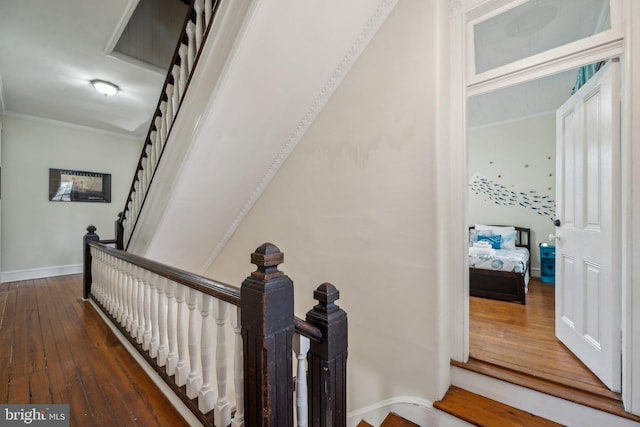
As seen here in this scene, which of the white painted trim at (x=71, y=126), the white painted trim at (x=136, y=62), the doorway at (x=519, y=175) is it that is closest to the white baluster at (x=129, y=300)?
the white painted trim at (x=136, y=62)

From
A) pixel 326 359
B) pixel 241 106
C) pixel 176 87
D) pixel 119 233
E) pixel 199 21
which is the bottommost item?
pixel 326 359

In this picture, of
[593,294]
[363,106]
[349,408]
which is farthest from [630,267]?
[349,408]

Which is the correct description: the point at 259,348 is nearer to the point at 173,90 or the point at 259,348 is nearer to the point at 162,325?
the point at 162,325

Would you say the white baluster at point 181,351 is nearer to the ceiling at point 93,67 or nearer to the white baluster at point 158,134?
the white baluster at point 158,134

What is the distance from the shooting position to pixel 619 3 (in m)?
1.37

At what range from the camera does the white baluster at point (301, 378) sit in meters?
1.00

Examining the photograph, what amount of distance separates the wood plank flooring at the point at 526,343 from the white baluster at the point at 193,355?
67.4 inches

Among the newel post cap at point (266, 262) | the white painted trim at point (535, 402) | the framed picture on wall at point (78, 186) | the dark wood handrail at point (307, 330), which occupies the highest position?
the framed picture on wall at point (78, 186)

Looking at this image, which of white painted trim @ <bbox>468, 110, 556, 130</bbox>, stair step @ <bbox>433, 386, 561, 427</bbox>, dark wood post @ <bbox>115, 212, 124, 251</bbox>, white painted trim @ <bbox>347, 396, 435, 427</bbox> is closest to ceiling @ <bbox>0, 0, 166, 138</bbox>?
dark wood post @ <bbox>115, 212, 124, 251</bbox>

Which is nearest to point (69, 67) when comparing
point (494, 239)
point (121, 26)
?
point (121, 26)

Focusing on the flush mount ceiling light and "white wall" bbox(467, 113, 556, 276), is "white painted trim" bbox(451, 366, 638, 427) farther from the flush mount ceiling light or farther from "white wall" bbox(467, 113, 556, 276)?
the flush mount ceiling light

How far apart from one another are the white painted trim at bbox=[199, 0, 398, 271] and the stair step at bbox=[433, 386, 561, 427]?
7.26 ft

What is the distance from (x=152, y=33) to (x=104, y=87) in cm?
100

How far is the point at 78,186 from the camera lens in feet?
16.4
